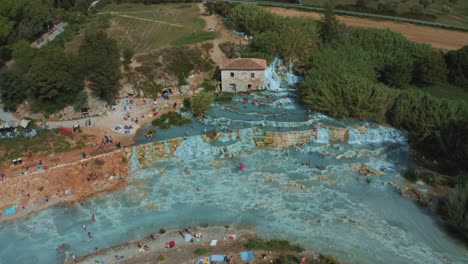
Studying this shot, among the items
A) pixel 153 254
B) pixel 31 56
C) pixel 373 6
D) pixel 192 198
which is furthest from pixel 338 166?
pixel 373 6

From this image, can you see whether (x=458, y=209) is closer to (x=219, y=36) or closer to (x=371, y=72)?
(x=371, y=72)

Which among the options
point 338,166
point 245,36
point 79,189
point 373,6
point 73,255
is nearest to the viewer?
point 73,255

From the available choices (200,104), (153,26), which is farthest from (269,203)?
(153,26)

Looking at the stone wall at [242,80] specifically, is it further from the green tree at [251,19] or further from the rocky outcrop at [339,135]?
the green tree at [251,19]

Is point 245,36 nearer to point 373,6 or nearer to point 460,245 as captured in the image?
point 373,6

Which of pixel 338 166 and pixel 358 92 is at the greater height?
pixel 358 92

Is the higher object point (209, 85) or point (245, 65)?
point (245, 65)
